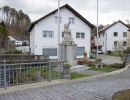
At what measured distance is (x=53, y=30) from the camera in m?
42.4

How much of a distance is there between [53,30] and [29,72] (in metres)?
29.8

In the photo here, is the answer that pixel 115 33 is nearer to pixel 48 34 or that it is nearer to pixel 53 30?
pixel 53 30

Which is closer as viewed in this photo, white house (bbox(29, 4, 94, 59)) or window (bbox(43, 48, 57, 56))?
white house (bbox(29, 4, 94, 59))

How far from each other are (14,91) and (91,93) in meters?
3.12

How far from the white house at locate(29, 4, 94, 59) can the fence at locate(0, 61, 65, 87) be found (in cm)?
2742

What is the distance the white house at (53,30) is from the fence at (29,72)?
27424mm

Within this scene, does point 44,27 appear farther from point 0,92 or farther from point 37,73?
point 0,92

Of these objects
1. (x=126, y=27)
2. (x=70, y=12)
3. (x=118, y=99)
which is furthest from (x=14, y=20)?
(x=118, y=99)

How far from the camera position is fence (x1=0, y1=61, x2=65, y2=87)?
11.8 m

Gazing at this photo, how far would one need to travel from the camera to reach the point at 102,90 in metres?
10.9

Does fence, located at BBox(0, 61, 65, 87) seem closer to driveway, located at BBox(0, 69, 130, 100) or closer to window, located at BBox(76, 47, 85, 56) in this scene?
driveway, located at BBox(0, 69, 130, 100)

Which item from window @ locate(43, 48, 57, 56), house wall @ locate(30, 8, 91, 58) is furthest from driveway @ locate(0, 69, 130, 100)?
window @ locate(43, 48, 57, 56)

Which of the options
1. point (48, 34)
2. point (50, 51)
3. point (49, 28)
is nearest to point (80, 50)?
point (50, 51)

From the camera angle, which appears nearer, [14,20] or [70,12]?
[70,12]
